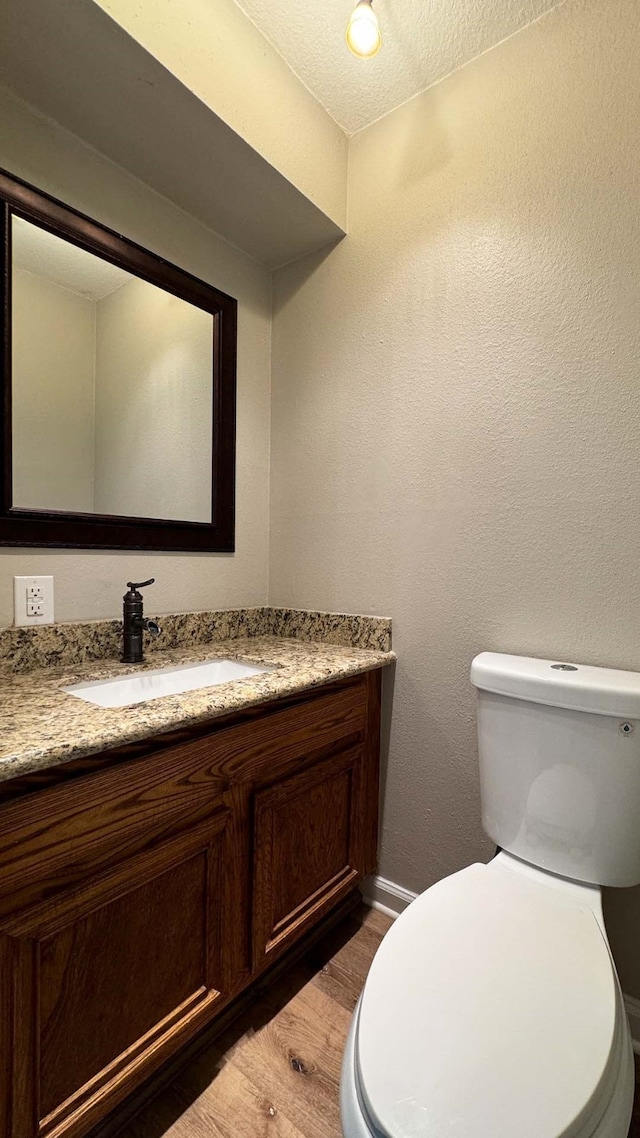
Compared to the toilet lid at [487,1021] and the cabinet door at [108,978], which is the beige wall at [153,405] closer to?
the cabinet door at [108,978]

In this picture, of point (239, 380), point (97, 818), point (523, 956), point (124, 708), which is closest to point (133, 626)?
point (124, 708)

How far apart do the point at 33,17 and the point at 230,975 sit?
193cm

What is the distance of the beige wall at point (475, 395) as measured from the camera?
1.06 meters

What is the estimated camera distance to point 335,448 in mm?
1535

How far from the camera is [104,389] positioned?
125cm

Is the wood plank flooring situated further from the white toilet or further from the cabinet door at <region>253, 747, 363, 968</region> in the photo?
the white toilet

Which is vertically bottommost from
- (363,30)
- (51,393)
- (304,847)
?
(304,847)

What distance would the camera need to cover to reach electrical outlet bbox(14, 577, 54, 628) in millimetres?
1079

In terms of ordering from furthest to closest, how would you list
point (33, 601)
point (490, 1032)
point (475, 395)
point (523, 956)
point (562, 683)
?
1. point (475, 395)
2. point (33, 601)
3. point (562, 683)
4. point (523, 956)
5. point (490, 1032)

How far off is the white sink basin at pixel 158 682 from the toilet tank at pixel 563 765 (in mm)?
591

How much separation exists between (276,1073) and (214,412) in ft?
5.54

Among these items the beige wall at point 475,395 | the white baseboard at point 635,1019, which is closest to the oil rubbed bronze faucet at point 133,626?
the beige wall at point 475,395

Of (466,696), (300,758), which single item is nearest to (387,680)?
(466,696)

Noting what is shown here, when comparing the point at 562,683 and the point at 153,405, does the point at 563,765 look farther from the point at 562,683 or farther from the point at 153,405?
the point at 153,405
